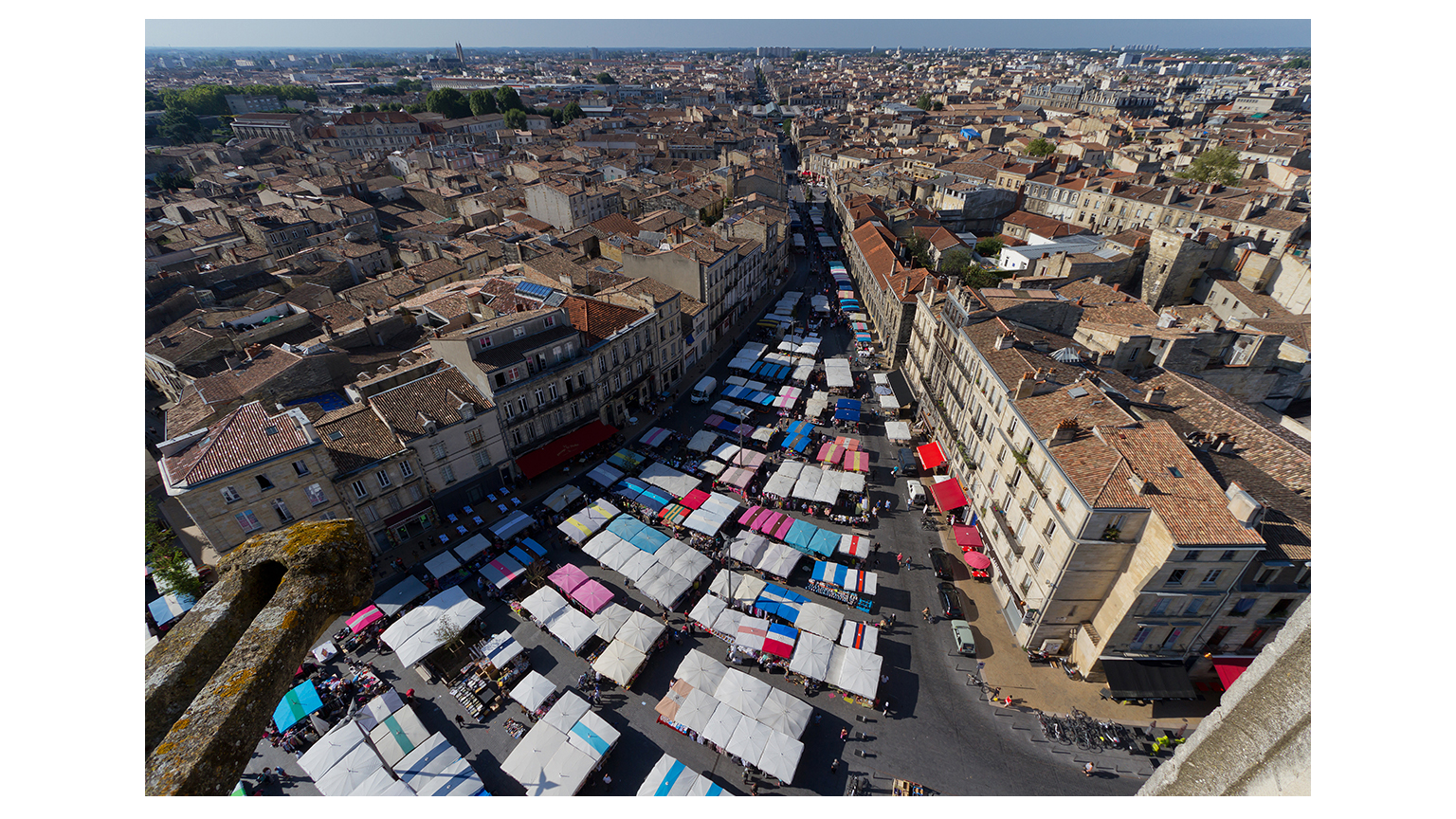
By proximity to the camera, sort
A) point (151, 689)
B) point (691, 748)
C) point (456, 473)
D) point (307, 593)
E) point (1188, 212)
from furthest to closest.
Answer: point (1188, 212)
point (456, 473)
point (691, 748)
point (307, 593)
point (151, 689)

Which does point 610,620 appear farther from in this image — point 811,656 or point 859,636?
point 859,636

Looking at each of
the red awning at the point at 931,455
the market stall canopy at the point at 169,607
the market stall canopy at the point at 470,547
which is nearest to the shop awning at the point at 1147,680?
the red awning at the point at 931,455

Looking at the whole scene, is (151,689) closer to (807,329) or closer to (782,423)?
(782,423)

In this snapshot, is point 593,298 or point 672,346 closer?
point 593,298

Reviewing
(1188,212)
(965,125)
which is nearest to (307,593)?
(1188,212)

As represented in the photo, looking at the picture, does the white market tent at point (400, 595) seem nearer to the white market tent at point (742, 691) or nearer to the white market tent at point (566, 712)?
the white market tent at point (566, 712)

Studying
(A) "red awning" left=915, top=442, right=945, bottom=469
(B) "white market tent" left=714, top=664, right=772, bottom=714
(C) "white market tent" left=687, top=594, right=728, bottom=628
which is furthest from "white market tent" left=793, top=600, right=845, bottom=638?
A: (A) "red awning" left=915, top=442, right=945, bottom=469

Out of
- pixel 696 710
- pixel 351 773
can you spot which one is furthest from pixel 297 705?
pixel 696 710
